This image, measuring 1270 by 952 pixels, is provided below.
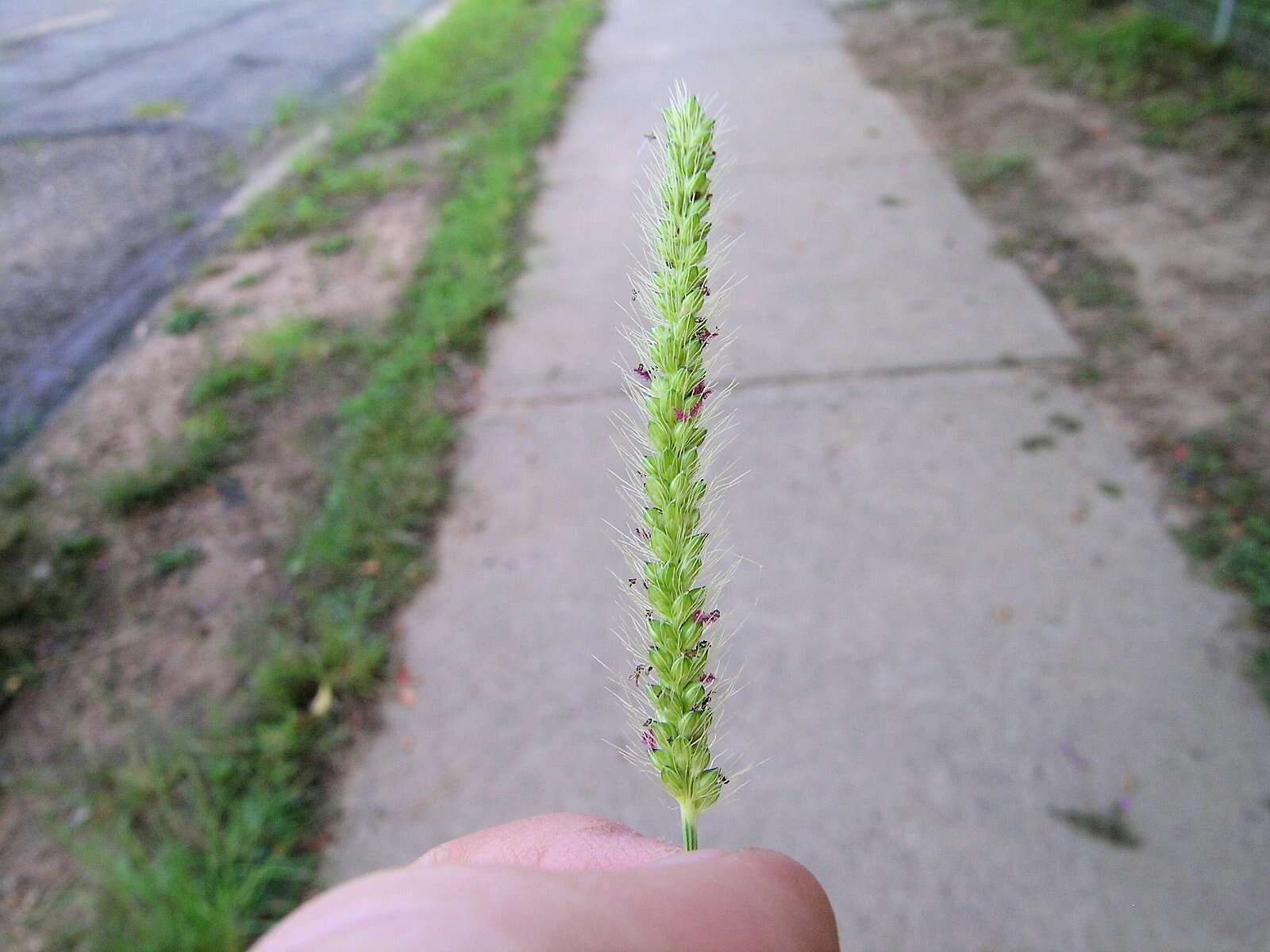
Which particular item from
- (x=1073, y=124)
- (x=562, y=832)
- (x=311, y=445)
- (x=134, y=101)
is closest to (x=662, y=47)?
(x=1073, y=124)

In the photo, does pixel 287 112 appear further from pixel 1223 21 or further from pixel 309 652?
pixel 1223 21

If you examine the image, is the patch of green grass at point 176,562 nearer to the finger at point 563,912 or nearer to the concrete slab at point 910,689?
the concrete slab at point 910,689

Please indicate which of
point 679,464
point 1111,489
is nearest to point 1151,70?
point 1111,489

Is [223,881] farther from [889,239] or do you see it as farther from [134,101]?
[134,101]

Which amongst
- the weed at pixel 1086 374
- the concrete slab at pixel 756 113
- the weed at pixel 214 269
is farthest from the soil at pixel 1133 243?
the weed at pixel 214 269

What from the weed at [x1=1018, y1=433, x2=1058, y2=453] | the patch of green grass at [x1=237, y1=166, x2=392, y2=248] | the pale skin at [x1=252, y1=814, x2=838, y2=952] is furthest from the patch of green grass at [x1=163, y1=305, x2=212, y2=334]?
the pale skin at [x1=252, y1=814, x2=838, y2=952]
